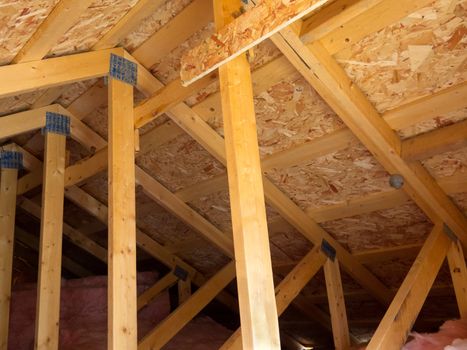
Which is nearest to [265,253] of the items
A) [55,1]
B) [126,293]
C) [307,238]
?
[126,293]

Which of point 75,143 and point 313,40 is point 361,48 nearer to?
point 313,40

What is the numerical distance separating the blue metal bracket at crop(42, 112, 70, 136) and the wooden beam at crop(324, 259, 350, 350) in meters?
2.20

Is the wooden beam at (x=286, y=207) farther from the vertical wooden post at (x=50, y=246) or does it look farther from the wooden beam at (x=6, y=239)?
the wooden beam at (x=6, y=239)

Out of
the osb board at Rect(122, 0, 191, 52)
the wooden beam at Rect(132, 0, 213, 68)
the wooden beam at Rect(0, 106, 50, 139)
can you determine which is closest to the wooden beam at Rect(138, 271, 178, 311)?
the wooden beam at Rect(0, 106, 50, 139)

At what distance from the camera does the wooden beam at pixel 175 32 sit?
7.81ft

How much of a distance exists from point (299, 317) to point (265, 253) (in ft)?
12.3

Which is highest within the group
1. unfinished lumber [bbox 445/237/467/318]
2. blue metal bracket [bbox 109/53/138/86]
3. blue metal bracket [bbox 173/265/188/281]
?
blue metal bracket [bbox 109/53/138/86]

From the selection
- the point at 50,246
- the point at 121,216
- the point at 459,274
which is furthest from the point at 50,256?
the point at 459,274

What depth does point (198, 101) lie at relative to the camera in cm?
291

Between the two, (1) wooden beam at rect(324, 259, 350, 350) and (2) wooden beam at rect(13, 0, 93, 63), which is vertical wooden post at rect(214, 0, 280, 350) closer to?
(2) wooden beam at rect(13, 0, 93, 63)

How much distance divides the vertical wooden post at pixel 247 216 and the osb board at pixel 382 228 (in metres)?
1.82

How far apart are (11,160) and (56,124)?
0.81 metres

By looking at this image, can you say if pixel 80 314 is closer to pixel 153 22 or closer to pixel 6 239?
pixel 6 239

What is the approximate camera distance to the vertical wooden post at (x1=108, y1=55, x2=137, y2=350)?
2109 mm
